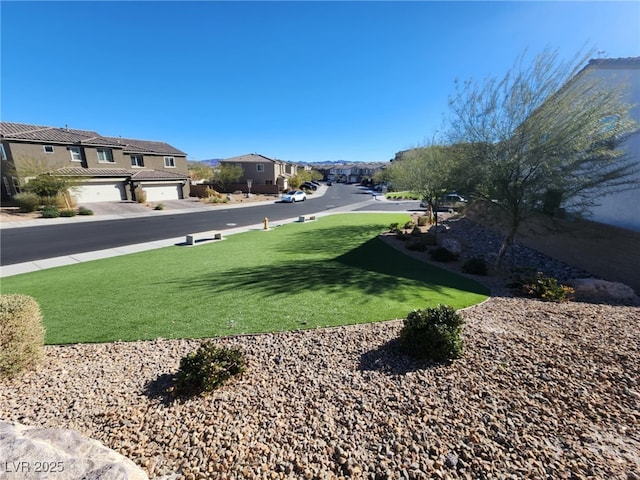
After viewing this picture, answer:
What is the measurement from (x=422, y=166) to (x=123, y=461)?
17.6 m

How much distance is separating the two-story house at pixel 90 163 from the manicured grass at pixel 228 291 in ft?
76.6

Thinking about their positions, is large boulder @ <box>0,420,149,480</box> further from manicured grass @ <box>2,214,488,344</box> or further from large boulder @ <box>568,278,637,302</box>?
large boulder @ <box>568,278,637,302</box>

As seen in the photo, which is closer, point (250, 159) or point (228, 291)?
point (228, 291)

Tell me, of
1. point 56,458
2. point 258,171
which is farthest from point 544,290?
point 258,171

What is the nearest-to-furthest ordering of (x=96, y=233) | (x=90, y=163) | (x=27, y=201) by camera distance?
1. (x=96, y=233)
2. (x=27, y=201)
3. (x=90, y=163)

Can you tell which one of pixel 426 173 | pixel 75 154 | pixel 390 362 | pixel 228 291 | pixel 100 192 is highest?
pixel 75 154

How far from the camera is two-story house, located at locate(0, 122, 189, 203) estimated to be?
25.5 metres

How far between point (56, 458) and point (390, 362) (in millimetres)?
3899

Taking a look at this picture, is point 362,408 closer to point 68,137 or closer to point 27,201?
point 27,201

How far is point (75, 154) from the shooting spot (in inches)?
1189

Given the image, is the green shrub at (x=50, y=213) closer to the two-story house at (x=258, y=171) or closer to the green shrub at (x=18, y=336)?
the green shrub at (x=18, y=336)

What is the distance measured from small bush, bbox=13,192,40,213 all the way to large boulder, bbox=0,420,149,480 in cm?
2947

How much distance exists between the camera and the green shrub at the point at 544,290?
23.6 ft

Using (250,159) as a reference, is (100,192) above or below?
below
